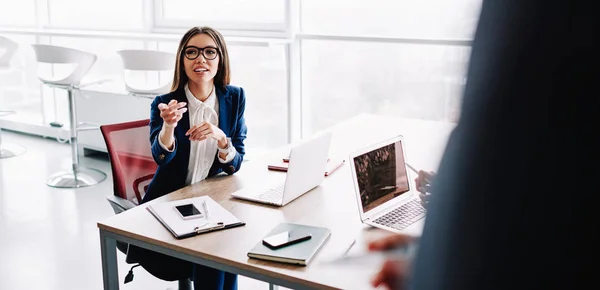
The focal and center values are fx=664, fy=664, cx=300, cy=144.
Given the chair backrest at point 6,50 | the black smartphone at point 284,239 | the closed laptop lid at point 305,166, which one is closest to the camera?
the black smartphone at point 284,239

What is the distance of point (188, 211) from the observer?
6.38 ft

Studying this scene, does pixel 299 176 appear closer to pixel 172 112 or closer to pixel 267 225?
pixel 267 225

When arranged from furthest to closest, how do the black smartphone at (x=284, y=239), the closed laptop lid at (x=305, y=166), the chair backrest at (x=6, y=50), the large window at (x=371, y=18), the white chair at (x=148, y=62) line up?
1. the chair backrest at (x=6, y=50)
2. the white chair at (x=148, y=62)
3. the large window at (x=371, y=18)
4. the closed laptop lid at (x=305, y=166)
5. the black smartphone at (x=284, y=239)

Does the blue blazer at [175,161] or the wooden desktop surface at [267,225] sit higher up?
the blue blazer at [175,161]

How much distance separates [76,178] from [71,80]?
0.69m

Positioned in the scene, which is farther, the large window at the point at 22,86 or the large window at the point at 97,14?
the large window at the point at 22,86

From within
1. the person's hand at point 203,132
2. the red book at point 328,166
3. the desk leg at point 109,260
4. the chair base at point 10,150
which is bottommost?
the chair base at point 10,150

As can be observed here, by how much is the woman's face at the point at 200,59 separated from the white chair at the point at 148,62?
1.88 meters

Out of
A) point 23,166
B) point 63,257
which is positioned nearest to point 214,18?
point 23,166

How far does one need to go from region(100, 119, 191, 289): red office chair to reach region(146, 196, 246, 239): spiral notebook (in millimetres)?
432

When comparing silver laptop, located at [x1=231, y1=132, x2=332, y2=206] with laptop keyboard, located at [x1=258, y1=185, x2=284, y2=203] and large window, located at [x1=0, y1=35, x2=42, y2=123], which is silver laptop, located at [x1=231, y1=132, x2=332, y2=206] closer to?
laptop keyboard, located at [x1=258, y1=185, x2=284, y2=203]

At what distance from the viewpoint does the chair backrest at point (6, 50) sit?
532cm

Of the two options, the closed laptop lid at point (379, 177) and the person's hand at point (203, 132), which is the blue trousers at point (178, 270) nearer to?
the person's hand at point (203, 132)

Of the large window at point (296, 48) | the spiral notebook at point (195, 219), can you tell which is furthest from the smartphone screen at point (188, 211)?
the large window at point (296, 48)
